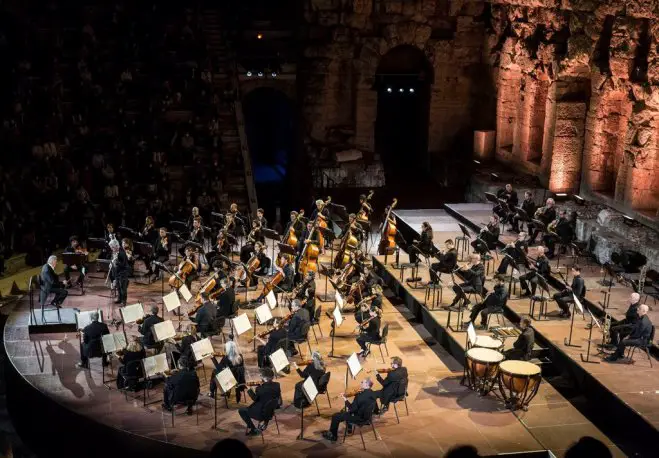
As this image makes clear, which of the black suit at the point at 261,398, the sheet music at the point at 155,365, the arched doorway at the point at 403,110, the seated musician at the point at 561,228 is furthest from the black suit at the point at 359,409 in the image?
the arched doorway at the point at 403,110

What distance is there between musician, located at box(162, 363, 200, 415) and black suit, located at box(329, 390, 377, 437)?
236 cm

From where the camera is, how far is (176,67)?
27781mm

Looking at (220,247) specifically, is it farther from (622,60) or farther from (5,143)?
(622,60)

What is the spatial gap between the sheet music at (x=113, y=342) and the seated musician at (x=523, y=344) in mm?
6509

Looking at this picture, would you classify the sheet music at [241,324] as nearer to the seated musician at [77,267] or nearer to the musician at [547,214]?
the seated musician at [77,267]

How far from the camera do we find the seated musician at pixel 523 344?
15813 mm

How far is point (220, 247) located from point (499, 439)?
345 inches

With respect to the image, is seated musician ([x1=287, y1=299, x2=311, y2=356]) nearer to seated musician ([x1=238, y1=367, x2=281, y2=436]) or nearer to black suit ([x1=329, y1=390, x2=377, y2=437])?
seated musician ([x1=238, y1=367, x2=281, y2=436])

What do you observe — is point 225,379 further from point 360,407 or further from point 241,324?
point 360,407

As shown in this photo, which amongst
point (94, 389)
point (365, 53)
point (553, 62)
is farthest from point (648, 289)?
point (365, 53)

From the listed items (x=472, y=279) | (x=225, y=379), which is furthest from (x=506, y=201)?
(x=225, y=379)

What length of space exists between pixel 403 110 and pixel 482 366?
19.3 m

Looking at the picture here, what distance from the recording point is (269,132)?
36.2 meters

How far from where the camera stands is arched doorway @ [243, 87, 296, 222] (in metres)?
34.0
